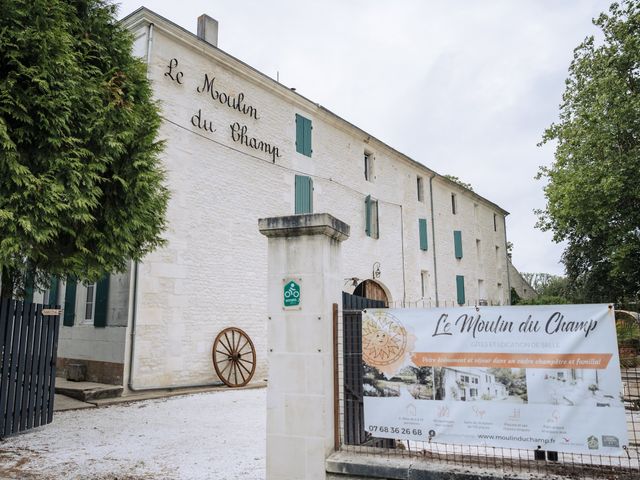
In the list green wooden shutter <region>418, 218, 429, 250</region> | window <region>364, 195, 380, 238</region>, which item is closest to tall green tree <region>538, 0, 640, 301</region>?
green wooden shutter <region>418, 218, 429, 250</region>

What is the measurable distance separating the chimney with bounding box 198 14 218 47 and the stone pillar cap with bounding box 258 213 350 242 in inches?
377

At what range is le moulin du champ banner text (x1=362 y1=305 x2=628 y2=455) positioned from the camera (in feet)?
10.9

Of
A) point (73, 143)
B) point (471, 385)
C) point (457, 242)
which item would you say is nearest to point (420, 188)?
point (457, 242)

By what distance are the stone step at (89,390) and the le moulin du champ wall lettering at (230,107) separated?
5.77 m

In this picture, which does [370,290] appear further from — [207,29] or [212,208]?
[207,29]

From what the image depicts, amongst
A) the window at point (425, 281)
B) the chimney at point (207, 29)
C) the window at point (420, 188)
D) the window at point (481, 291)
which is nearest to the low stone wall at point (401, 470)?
the chimney at point (207, 29)

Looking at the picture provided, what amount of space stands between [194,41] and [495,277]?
63.6 feet

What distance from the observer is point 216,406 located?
26.9ft

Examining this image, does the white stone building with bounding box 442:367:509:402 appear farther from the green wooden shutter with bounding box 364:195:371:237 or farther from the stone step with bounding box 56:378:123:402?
the green wooden shutter with bounding box 364:195:371:237

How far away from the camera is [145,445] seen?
5.66 meters

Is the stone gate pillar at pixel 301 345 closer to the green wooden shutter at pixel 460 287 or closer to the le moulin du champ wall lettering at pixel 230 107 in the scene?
the le moulin du champ wall lettering at pixel 230 107

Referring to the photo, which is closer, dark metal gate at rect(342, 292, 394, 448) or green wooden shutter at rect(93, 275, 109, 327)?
dark metal gate at rect(342, 292, 394, 448)

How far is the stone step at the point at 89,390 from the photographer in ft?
28.4

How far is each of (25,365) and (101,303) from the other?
3549mm
